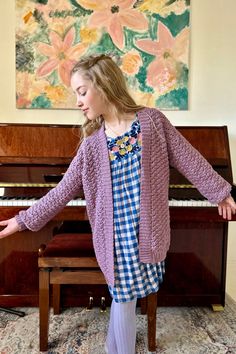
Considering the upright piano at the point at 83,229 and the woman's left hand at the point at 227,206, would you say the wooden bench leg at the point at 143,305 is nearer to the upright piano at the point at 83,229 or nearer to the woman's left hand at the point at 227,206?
the upright piano at the point at 83,229

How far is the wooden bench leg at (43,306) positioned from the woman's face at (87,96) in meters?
0.78

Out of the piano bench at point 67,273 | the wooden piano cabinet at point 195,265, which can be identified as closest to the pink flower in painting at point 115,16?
the wooden piano cabinet at point 195,265

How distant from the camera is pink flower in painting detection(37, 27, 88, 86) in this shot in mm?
2352

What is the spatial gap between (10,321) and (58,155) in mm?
968

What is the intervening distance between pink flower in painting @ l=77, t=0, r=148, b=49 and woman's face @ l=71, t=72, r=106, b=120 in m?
1.34

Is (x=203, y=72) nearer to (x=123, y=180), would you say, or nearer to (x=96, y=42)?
(x=96, y=42)

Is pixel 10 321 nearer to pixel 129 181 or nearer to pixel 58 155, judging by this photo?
pixel 58 155

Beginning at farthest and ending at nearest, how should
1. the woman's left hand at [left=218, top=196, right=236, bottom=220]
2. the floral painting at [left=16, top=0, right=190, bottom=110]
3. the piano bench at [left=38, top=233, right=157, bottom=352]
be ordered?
the floral painting at [left=16, top=0, right=190, bottom=110] < the piano bench at [left=38, top=233, right=157, bottom=352] < the woman's left hand at [left=218, top=196, right=236, bottom=220]

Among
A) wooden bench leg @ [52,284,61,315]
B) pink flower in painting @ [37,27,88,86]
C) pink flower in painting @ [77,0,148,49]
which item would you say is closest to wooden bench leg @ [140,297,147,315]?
wooden bench leg @ [52,284,61,315]

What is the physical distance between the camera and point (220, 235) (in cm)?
197

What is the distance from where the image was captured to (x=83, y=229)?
2014 mm

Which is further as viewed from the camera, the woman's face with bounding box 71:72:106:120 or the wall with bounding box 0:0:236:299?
the wall with bounding box 0:0:236:299

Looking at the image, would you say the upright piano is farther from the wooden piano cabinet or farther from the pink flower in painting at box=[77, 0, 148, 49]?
the pink flower in painting at box=[77, 0, 148, 49]

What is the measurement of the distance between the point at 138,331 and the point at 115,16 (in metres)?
2.03
